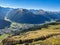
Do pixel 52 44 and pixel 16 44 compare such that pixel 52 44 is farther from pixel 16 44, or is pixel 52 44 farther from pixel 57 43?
pixel 16 44

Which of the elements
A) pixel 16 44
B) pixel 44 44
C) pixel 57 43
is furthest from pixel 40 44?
pixel 16 44

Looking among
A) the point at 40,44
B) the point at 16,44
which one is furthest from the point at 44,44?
the point at 16,44

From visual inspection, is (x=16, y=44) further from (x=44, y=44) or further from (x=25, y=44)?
(x=44, y=44)

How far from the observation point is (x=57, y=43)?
162 metres

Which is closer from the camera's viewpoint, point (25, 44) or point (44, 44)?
point (44, 44)

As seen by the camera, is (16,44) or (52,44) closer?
(52,44)

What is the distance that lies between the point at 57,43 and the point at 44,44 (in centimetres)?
1190

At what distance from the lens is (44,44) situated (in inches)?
6447

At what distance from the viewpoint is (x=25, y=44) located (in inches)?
7397

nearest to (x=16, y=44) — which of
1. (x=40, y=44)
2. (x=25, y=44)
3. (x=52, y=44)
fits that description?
(x=25, y=44)

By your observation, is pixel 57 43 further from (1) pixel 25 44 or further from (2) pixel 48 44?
(1) pixel 25 44

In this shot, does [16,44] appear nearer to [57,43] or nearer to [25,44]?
[25,44]

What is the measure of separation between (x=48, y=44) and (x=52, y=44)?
175 inches

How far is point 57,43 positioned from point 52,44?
6478 millimetres
